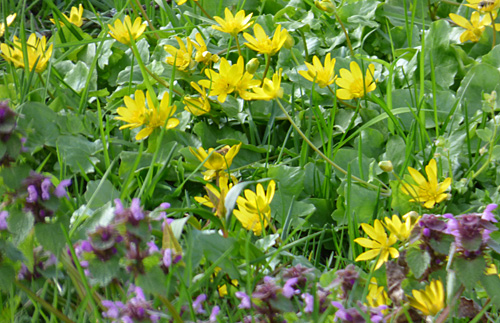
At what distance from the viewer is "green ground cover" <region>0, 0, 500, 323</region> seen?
1.01m

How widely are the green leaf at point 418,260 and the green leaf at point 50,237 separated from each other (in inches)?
23.1

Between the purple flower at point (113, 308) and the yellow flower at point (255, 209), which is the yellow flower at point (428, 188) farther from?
the purple flower at point (113, 308)

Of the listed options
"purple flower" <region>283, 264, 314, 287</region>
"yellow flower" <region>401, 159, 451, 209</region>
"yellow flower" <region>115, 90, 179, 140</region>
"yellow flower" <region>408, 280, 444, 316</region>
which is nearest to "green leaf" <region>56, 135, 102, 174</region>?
"yellow flower" <region>115, 90, 179, 140</region>

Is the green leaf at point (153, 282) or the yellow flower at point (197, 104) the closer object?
the green leaf at point (153, 282)

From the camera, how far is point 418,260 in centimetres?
108

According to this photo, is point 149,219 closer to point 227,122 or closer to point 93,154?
point 93,154

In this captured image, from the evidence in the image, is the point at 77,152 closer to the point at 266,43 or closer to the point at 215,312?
the point at 266,43

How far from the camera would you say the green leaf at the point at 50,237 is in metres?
0.97

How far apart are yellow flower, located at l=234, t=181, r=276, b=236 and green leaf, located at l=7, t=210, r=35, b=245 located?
527 mm

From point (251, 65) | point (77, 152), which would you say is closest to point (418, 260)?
point (251, 65)

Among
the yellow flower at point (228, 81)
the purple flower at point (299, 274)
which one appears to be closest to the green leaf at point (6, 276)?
the purple flower at point (299, 274)

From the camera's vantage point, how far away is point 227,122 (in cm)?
188

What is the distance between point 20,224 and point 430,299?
689mm

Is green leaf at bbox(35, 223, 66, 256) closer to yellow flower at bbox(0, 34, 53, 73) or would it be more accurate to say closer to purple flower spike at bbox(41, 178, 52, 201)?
purple flower spike at bbox(41, 178, 52, 201)
